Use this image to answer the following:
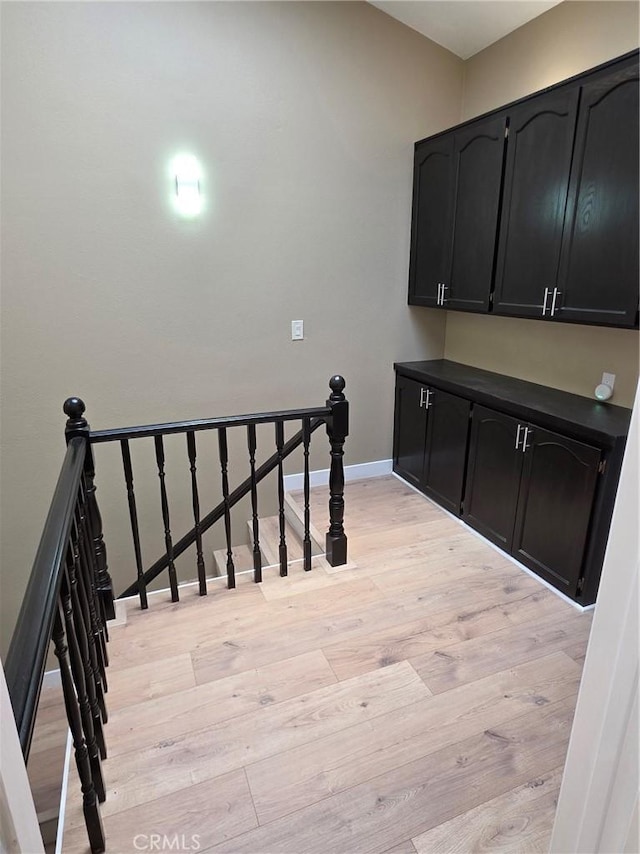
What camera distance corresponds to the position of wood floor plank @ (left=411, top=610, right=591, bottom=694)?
1890 millimetres

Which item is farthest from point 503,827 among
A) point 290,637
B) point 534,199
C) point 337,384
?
point 534,199

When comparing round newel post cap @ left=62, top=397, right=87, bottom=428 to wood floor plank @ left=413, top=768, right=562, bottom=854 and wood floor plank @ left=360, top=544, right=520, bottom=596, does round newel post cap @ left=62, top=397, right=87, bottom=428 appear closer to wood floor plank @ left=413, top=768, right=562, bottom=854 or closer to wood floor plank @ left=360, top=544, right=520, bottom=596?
wood floor plank @ left=360, top=544, right=520, bottom=596

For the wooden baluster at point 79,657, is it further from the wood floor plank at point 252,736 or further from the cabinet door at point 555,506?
the cabinet door at point 555,506

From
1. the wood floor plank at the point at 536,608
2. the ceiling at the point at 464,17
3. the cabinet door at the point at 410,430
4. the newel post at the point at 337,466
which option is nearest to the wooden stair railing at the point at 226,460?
the newel post at the point at 337,466

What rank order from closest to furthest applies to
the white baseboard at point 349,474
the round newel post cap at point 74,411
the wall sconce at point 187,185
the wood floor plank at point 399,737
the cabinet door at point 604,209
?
the wood floor plank at point 399,737
the round newel post cap at point 74,411
the cabinet door at point 604,209
the wall sconce at point 187,185
the white baseboard at point 349,474

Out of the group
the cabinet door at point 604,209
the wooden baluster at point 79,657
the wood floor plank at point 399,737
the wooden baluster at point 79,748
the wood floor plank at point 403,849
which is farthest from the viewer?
the cabinet door at point 604,209

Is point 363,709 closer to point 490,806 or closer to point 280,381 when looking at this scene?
point 490,806

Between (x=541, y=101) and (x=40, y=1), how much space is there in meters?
2.45

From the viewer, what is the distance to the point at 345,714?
1.72m

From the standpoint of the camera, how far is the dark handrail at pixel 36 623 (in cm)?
80

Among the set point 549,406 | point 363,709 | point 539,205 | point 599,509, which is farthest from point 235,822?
point 539,205

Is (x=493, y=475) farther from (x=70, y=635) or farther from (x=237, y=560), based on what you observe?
(x=70, y=635)

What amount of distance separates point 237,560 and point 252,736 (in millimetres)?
1713

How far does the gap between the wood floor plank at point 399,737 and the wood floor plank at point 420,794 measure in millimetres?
31
